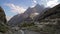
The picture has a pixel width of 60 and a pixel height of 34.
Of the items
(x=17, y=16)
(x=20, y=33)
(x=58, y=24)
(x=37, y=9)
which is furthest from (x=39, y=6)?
(x=20, y=33)

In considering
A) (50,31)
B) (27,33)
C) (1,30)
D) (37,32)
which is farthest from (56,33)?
(1,30)

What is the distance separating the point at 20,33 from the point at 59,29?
8192 mm

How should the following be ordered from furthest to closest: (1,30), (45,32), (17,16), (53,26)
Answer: (17,16), (53,26), (45,32), (1,30)

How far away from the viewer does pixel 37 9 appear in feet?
380

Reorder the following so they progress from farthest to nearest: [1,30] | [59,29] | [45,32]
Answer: [59,29] → [45,32] → [1,30]

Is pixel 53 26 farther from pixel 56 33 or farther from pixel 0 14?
pixel 0 14

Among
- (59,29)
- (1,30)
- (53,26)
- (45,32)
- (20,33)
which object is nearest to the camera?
(1,30)

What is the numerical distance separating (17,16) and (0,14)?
7918 centimetres

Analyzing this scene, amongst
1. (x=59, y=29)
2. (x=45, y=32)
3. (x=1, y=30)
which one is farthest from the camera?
(x=59, y=29)

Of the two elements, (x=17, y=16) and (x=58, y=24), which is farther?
(x=17, y=16)

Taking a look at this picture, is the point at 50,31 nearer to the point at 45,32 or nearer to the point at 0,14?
the point at 45,32

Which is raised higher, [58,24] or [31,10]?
[31,10]

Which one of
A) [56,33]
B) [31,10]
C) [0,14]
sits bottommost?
[56,33]

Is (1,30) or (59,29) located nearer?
(1,30)
